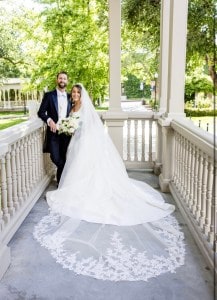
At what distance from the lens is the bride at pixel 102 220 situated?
2.56 metres

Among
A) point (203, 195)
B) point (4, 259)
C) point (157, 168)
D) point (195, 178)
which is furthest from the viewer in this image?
point (157, 168)

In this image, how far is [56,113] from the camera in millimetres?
4359

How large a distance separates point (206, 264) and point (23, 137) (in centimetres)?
207

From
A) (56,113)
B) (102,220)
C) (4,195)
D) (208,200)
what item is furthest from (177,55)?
(4,195)

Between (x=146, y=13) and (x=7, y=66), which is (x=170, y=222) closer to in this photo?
(x=146, y=13)

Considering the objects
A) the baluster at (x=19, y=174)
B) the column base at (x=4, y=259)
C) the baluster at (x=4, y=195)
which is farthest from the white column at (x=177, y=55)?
the column base at (x=4, y=259)

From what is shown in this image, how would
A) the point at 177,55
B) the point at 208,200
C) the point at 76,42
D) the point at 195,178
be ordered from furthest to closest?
the point at 76,42
the point at 177,55
the point at 195,178
the point at 208,200

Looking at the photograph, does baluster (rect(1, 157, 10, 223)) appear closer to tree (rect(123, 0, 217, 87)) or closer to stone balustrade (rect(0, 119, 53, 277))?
stone balustrade (rect(0, 119, 53, 277))

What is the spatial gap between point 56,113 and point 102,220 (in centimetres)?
170

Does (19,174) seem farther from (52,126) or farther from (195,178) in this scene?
(195,178)

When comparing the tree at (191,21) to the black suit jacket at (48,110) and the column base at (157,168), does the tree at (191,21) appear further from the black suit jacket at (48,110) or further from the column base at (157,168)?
the black suit jacket at (48,110)

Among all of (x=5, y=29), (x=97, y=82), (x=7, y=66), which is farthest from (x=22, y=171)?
(x=7, y=66)

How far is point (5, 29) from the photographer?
17.8 metres

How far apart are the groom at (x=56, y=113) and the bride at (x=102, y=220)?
16 cm
